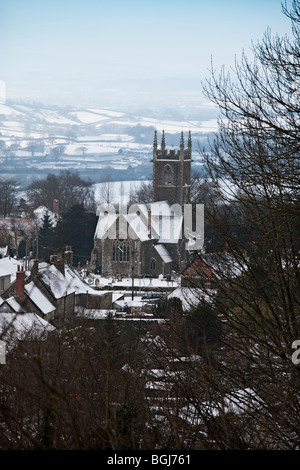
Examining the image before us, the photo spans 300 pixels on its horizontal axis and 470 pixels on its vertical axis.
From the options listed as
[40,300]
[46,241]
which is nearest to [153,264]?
[46,241]

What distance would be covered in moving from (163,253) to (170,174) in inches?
458

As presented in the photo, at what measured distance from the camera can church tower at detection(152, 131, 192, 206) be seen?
60312 millimetres

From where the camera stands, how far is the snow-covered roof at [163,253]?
5044 centimetres

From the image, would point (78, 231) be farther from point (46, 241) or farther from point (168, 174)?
point (168, 174)

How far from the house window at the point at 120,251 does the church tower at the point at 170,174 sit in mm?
10664

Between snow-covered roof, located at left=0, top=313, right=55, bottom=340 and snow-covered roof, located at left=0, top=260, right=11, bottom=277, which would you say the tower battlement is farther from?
snow-covered roof, located at left=0, top=313, right=55, bottom=340

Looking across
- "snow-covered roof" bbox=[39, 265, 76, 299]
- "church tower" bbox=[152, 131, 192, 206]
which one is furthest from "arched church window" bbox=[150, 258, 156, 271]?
"snow-covered roof" bbox=[39, 265, 76, 299]

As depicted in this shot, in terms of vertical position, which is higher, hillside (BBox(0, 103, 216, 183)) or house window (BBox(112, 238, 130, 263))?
hillside (BBox(0, 103, 216, 183))

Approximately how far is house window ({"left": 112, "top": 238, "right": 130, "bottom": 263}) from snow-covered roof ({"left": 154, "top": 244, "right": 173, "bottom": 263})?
90.9 inches

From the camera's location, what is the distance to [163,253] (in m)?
51.1

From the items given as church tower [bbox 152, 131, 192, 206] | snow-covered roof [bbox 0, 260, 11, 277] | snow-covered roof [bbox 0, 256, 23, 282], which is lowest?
snow-covered roof [bbox 0, 260, 11, 277]

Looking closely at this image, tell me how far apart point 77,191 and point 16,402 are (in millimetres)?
82457
